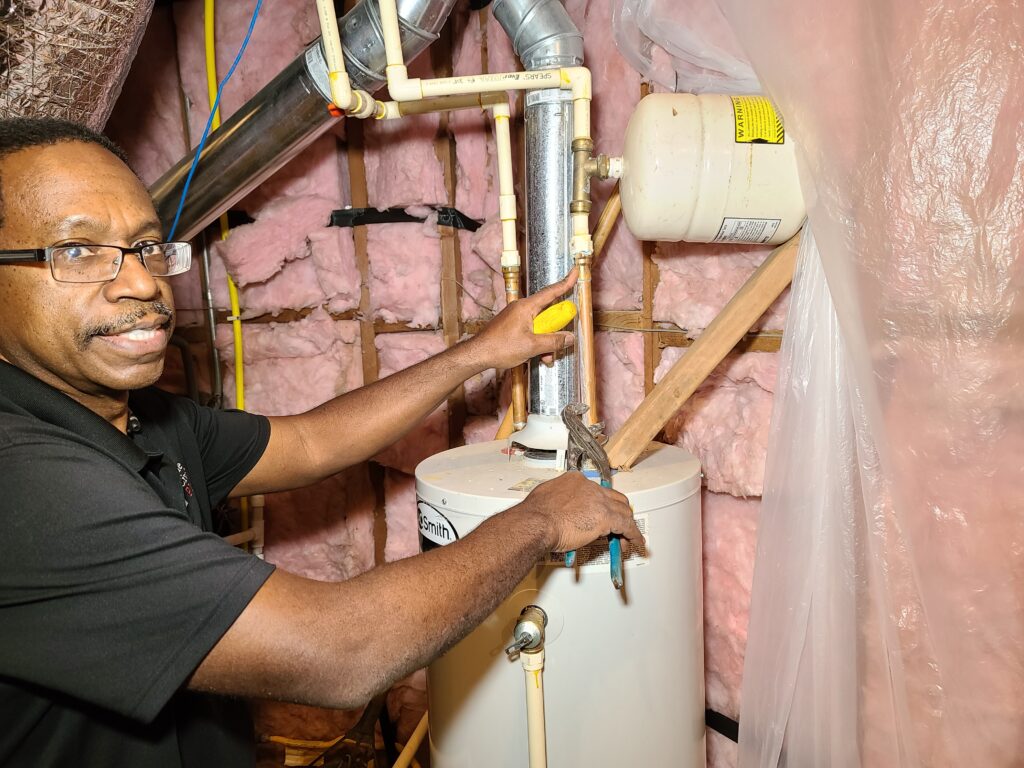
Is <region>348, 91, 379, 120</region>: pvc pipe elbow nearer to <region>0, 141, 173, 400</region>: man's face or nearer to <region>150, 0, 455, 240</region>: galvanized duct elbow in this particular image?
<region>150, 0, 455, 240</region>: galvanized duct elbow

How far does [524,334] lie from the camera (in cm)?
117

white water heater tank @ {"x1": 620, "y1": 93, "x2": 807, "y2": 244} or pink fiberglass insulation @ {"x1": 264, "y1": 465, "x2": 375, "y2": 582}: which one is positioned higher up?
white water heater tank @ {"x1": 620, "y1": 93, "x2": 807, "y2": 244}

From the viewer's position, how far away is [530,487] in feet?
3.38

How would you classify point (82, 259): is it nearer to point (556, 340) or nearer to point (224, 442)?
point (224, 442)

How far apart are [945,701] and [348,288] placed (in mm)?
1608

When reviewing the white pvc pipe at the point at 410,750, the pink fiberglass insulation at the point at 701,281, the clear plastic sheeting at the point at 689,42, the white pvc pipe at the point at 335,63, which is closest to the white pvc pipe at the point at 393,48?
the white pvc pipe at the point at 335,63

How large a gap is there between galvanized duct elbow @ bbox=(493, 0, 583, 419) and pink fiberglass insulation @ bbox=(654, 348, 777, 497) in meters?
0.32

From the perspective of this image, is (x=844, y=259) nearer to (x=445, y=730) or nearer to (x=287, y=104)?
(x=445, y=730)

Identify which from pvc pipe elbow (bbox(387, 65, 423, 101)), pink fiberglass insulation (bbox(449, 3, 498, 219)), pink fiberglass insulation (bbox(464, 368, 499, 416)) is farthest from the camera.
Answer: pink fiberglass insulation (bbox(464, 368, 499, 416))

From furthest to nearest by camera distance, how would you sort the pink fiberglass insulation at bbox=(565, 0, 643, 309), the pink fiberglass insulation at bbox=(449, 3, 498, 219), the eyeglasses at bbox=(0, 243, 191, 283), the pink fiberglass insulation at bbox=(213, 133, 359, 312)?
the pink fiberglass insulation at bbox=(213, 133, 359, 312) → the pink fiberglass insulation at bbox=(449, 3, 498, 219) → the pink fiberglass insulation at bbox=(565, 0, 643, 309) → the eyeglasses at bbox=(0, 243, 191, 283)

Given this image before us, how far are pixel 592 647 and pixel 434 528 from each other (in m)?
0.30

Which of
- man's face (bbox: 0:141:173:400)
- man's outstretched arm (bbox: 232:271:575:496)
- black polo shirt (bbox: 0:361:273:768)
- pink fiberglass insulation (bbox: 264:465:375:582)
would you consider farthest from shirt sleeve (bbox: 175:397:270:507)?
pink fiberglass insulation (bbox: 264:465:375:582)

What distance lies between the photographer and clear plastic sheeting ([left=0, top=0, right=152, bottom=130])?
1.18m

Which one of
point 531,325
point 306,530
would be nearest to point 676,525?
point 531,325
